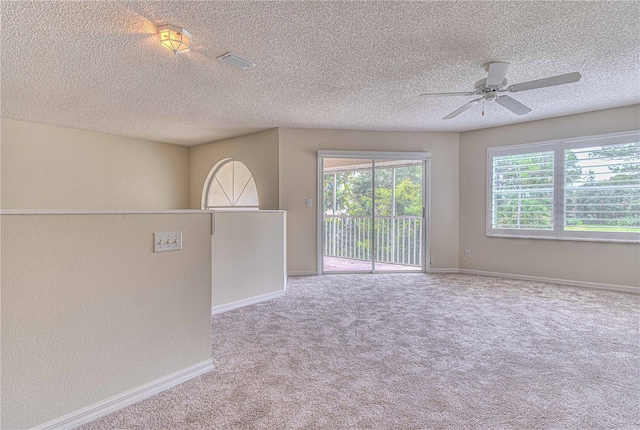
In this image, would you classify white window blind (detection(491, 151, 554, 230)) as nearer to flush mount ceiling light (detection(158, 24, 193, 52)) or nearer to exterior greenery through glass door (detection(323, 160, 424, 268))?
exterior greenery through glass door (detection(323, 160, 424, 268))

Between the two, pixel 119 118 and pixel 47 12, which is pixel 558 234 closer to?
pixel 47 12

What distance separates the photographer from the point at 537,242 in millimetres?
4629

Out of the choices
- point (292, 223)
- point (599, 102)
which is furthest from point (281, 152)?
point (599, 102)

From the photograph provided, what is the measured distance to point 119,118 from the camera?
4531 millimetres

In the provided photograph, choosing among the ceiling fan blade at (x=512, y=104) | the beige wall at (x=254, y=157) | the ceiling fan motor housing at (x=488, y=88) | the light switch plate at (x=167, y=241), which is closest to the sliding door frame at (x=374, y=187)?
the beige wall at (x=254, y=157)

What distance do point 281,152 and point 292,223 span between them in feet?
3.83

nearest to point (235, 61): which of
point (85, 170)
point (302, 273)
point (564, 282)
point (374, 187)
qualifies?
point (374, 187)

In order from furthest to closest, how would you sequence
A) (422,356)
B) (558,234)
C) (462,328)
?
(558,234) → (462,328) → (422,356)

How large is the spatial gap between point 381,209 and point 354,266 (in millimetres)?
1111

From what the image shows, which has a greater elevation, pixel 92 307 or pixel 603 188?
pixel 603 188

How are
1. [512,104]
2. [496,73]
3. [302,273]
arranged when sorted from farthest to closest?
[302,273] → [512,104] → [496,73]

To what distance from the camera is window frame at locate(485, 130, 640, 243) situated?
402 cm

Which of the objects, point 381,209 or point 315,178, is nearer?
point 315,178

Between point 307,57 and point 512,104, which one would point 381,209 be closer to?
point 512,104
